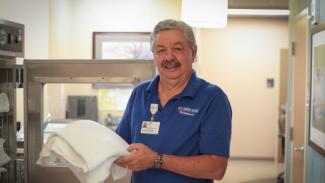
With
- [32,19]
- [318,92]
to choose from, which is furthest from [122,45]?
[318,92]

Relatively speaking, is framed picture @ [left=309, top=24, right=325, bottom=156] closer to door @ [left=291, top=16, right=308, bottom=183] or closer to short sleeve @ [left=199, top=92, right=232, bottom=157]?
door @ [left=291, top=16, right=308, bottom=183]

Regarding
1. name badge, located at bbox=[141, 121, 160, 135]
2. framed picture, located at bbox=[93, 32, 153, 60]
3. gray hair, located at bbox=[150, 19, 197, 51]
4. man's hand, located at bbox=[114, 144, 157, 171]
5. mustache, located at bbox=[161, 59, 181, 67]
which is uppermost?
framed picture, located at bbox=[93, 32, 153, 60]

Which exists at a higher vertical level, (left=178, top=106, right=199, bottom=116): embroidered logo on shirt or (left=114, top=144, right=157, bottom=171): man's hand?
(left=178, top=106, right=199, bottom=116): embroidered logo on shirt

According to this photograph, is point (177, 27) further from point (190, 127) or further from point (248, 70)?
point (248, 70)

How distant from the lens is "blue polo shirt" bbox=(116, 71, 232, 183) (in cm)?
133

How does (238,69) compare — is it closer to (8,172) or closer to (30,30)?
(30,30)

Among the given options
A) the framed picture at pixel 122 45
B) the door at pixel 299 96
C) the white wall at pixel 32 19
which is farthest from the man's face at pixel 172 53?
the framed picture at pixel 122 45

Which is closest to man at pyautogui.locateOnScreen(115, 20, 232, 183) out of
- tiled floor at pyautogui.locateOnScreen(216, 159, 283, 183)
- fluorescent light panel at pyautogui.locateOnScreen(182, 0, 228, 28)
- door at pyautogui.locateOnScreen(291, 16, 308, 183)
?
fluorescent light panel at pyautogui.locateOnScreen(182, 0, 228, 28)

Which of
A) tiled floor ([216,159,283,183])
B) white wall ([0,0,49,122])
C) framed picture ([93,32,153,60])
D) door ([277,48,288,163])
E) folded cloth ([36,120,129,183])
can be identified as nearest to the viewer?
folded cloth ([36,120,129,183])

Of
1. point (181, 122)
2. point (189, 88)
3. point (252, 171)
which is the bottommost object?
point (252, 171)

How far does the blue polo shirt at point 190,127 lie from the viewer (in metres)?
1.33

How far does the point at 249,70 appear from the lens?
6434mm

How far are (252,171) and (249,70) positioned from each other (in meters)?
1.68

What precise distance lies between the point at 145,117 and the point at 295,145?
211 cm
